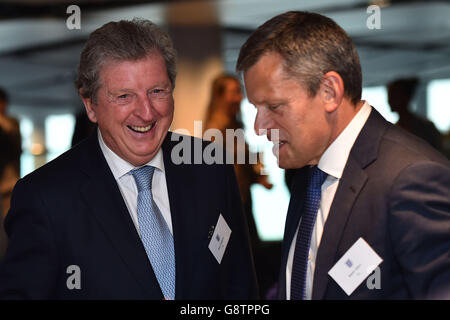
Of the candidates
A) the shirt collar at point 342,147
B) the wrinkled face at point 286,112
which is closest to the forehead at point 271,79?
the wrinkled face at point 286,112

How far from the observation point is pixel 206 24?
826 cm

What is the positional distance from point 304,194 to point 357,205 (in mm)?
345

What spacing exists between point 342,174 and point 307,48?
36cm

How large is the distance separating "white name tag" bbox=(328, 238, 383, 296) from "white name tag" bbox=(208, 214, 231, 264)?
50 cm

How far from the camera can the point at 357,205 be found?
152 cm

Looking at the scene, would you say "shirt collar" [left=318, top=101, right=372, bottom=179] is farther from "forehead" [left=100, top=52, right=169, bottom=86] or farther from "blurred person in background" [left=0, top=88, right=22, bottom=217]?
"blurred person in background" [left=0, top=88, right=22, bottom=217]

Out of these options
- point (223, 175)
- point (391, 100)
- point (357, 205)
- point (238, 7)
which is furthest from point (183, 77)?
point (357, 205)

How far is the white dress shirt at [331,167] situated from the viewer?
165 centimetres

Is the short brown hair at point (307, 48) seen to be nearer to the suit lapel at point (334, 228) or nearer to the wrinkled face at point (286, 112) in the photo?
the wrinkled face at point (286, 112)

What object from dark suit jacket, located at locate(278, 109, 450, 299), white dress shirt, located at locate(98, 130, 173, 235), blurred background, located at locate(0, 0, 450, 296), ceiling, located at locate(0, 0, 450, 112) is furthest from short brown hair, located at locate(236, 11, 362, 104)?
ceiling, located at locate(0, 0, 450, 112)

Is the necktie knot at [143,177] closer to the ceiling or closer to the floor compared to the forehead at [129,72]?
closer to the floor

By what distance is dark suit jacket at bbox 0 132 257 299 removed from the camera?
1.65m

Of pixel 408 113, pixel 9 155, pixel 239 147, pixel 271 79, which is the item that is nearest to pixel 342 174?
pixel 271 79

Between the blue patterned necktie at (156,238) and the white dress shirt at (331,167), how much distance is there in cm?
44
